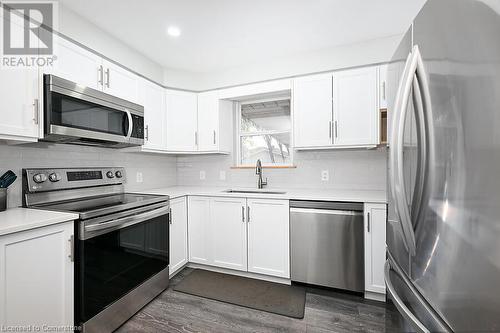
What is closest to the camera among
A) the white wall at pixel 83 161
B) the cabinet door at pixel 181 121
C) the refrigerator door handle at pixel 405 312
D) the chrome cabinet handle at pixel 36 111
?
the refrigerator door handle at pixel 405 312

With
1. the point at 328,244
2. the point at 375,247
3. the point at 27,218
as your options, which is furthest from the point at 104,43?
the point at 375,247

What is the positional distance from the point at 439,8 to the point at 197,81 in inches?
108

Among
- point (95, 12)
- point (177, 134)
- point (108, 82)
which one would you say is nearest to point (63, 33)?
point (95, 12)

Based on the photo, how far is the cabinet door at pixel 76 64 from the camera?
171 cm

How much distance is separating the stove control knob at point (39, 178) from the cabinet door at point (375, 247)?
→ 2595 mm

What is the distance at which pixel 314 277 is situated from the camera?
2.15 meters

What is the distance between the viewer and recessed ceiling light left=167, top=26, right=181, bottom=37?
2117mm

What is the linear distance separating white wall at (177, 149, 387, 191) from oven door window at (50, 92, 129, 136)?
53.9 inches

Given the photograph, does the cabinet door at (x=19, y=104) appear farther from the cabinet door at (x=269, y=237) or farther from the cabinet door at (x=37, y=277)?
the cabinet door at (x=269, y=237)

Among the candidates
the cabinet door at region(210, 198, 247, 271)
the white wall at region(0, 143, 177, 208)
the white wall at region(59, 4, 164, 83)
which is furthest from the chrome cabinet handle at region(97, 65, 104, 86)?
the cabinet door at region(210, 198, 247, 271)

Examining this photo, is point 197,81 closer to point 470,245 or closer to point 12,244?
point 12,244

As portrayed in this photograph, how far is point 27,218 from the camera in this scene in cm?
132

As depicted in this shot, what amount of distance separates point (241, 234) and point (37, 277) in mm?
1585

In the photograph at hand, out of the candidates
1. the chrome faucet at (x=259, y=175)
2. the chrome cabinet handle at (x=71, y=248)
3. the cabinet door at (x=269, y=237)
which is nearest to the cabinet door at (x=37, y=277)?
the chrome cabinet handle at (x=71, y=248)
